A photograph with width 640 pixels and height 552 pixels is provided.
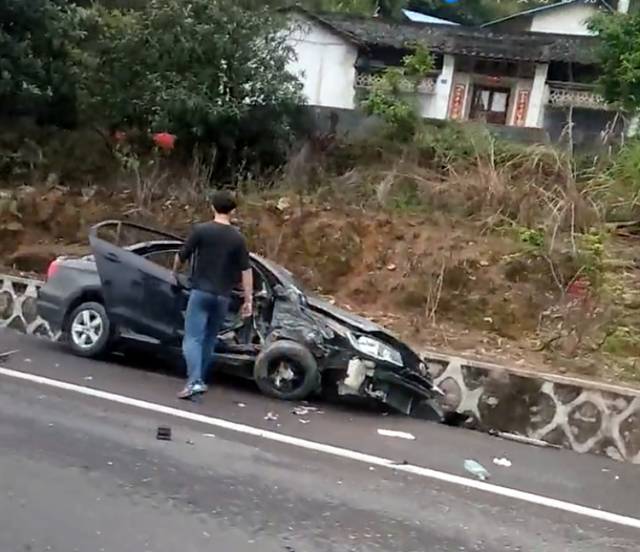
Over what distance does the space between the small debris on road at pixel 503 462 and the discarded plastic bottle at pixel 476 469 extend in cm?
20

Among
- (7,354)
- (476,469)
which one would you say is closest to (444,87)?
(7,354)

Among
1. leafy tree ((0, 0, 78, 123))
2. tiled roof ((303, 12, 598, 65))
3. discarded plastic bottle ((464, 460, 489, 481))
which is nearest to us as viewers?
discarded plastic bottle ((464, 460, 489, 481))

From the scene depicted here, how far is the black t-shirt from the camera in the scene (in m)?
7.74

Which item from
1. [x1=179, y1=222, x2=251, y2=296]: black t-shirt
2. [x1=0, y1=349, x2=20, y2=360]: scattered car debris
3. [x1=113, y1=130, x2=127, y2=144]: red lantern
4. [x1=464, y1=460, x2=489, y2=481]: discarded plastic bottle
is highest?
[x1=113, y1=130, x2=127, y2=144]: red lantern

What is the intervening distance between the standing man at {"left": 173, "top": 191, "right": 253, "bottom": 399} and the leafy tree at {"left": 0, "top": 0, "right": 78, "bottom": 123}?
9165 millimetres

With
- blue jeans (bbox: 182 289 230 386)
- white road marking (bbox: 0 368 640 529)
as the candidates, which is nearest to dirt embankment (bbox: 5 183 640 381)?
blue jeans (bbox: 182 289 230 386)

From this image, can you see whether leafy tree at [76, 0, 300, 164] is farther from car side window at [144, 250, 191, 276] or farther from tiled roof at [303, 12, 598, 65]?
tiled roof at [303, 12, 598, 65]

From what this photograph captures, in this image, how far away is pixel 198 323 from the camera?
7887 millimetres

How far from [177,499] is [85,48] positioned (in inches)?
510

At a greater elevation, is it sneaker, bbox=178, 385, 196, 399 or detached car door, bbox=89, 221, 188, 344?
detached car door, bbox=89, 221, 188, 344

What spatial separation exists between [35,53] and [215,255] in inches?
389

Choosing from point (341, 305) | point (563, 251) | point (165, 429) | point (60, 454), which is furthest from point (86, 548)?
point (563, 251)

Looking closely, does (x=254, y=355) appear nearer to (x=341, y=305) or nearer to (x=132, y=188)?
(x=341, y=305)

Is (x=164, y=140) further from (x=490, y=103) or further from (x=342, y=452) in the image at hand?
(x=490, y=103)
